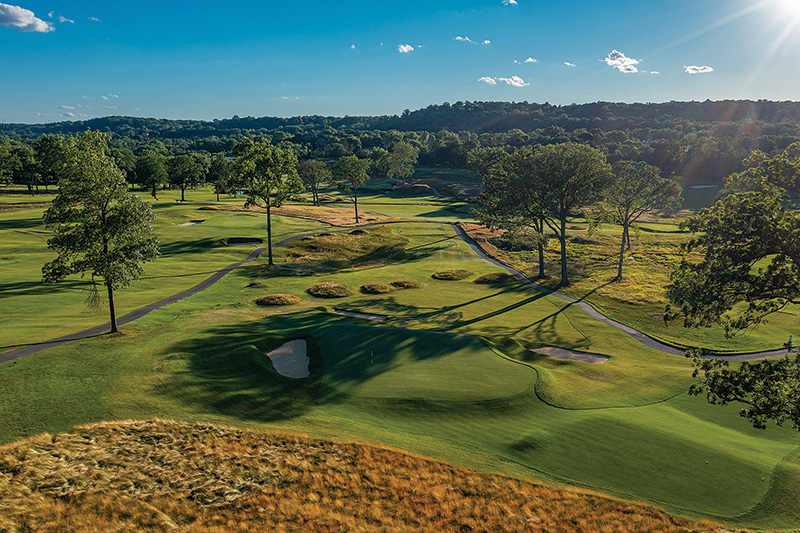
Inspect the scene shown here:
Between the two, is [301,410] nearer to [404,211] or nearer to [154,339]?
[154,339]

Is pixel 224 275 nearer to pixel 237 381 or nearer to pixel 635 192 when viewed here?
pixel 237 381

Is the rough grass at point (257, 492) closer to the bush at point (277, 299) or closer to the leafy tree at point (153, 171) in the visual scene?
the bush at point (277, 299)

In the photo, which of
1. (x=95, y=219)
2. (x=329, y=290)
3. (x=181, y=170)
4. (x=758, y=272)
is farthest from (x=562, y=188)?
(x=181, y=170)

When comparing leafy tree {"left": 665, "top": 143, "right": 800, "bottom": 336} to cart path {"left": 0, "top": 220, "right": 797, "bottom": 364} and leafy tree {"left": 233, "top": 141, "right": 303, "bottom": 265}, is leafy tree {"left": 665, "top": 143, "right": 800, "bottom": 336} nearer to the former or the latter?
cart path {"left": 0, "top": 220, "right": 797, "bottom": 364}

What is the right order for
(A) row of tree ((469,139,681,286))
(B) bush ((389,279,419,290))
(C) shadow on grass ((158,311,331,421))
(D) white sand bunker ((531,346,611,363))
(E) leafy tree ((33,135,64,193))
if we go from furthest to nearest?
(E) leafy tree ((33,135,64,193)) → (A) row of tree ((469,139,681,286)) → (B) bush ((389,279,419,290)) → (D) white sand bunker ((531,346,611,363)) → (C) shadow on grass ((158,311,331,421))

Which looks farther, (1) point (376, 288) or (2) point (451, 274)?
(2) point (451, 274)

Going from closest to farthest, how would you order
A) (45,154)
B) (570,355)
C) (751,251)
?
(751,251) → (570,355) → (45,154)

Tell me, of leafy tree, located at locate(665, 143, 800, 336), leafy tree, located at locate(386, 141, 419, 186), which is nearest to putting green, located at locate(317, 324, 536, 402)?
leafy tree, located at locate(665, 143, 800, 336)

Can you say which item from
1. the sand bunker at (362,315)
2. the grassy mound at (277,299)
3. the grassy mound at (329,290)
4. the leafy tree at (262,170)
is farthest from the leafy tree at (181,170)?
the sand bunker at (362,315)
